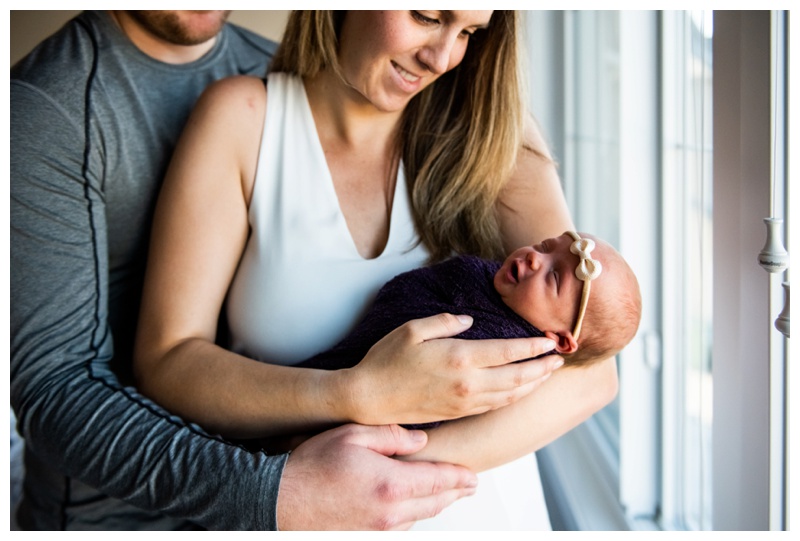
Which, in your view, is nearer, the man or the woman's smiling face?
the man

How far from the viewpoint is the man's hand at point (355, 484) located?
1.02 meters

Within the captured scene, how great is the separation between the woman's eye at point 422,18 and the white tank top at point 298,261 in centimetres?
32

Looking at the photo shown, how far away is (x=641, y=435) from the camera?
6.05 feet

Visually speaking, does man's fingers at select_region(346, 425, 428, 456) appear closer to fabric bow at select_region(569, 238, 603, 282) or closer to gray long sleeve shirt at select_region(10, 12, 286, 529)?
gray long sleeve shirt at select_region(10, 12, 286, 529)

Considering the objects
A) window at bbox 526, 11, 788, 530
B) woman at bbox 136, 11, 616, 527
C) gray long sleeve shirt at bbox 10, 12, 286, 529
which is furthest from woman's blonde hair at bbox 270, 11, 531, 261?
gray long sleeve shirt at bbox 10, 12, 286, 529

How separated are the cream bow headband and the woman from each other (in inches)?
2.7

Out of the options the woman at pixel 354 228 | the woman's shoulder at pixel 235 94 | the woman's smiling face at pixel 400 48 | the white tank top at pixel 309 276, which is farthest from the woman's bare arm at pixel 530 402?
the woman's shoulder at pixel 235 94

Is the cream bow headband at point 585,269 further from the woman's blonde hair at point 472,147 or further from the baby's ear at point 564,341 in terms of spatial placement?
the woman's blonde hair at point 472,147

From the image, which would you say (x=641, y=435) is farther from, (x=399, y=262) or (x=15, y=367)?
(x=15, y=367)

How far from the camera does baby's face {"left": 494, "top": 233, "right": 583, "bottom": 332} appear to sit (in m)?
1.09

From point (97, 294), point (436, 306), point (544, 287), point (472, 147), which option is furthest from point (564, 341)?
point (97, 294)

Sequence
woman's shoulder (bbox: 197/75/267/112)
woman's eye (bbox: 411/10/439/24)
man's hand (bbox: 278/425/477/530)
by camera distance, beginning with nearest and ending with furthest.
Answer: man's hand (bbox: 278/425/477/530) < woman's eye (bbox: 411/10/439/24) < woman's shoulder (bbox: 197/75/267/112)

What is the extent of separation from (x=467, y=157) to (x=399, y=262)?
0.79 feet

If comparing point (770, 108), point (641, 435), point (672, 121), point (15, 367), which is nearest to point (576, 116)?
point (672, 121)
